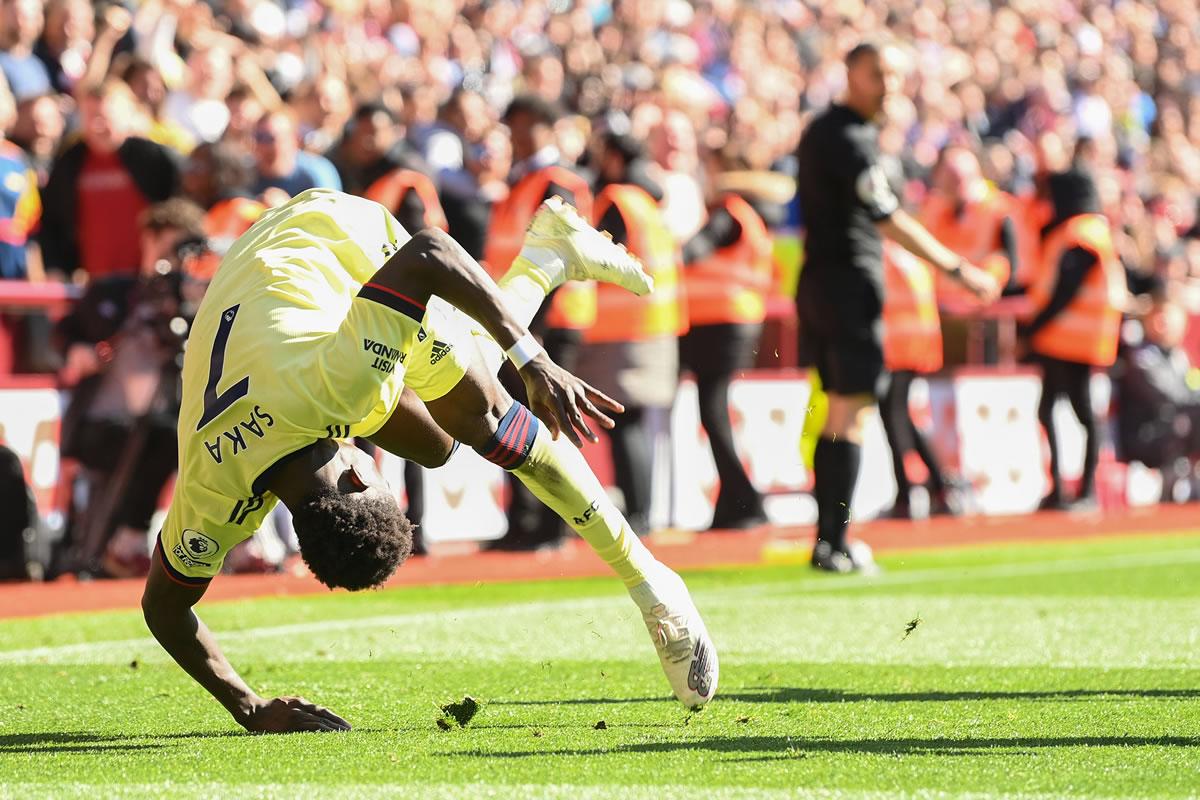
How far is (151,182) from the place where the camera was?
38.9 ft

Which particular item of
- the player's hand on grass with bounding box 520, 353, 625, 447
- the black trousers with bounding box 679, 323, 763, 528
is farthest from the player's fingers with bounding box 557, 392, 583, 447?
the black trousers with bounding box 679, 323, 763, 528

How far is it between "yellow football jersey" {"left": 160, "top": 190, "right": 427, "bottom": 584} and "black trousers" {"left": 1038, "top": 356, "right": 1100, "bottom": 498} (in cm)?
1081

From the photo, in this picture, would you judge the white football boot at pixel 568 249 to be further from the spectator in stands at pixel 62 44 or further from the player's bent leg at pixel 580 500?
the spectator in stands at pixel 62 44

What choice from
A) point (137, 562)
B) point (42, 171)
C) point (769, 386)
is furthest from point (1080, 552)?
point (42, 171)

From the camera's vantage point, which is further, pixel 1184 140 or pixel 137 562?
pixel 1184 140

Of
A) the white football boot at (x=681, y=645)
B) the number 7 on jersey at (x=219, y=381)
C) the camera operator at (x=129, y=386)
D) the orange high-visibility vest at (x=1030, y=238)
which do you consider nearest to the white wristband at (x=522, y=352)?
the number 7 on jersey at (x=219, y=381)

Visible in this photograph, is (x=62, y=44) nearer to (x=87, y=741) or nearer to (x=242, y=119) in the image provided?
(x=242, y=119)

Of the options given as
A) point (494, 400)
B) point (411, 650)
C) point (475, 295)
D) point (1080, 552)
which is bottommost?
point (1080, 552)

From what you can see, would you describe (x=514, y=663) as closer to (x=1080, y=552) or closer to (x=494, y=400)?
(x=494, y=400)

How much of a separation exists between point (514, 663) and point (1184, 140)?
1854 cm

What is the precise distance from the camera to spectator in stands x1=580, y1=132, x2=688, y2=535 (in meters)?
12.8

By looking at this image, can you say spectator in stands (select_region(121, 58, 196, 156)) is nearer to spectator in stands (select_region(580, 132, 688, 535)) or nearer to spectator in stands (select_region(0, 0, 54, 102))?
spectator in stands (select_region(0, 0, 54, 102))

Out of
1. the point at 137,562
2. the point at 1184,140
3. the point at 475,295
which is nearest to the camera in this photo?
the point at 475,295

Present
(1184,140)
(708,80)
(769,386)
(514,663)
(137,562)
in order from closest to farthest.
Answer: (514,663), (137,562), (769,386), (708,80), (1184,140)
